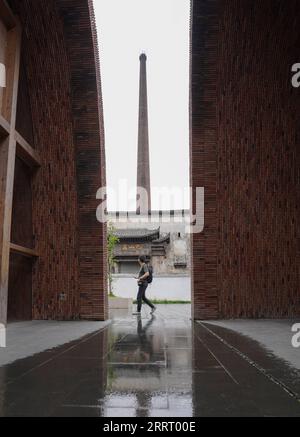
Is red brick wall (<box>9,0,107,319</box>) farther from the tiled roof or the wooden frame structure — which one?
the tiled roof

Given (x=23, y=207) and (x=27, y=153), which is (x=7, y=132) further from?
(x=23, y=207)

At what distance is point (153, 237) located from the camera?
31.5 metres

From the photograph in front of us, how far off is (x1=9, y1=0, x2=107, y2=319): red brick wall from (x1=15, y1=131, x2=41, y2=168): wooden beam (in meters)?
0.22

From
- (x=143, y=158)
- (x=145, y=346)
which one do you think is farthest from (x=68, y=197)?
(x=143, y=158)

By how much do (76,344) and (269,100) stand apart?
618 centimetres

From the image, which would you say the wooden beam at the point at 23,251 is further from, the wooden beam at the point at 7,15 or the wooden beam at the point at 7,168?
the wooden beam at the point at 7,15

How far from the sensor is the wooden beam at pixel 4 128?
740cm

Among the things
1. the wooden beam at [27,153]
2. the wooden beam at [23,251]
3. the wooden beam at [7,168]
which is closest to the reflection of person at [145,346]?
the wooden beam at [7,168]

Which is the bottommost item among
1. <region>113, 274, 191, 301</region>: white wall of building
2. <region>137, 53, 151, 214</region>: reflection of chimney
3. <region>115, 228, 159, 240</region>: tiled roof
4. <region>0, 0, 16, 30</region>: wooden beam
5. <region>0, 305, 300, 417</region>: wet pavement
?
<region>0, 305, 300, 417</region>: wet pavement

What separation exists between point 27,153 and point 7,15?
2506 millimetres

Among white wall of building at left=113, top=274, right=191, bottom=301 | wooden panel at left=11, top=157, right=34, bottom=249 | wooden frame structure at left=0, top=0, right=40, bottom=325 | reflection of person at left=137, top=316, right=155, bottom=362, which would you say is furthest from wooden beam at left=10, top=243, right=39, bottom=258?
white wall of building at left=113, top=274, right=191, bottom=301

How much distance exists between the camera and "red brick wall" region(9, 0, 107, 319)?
31.2 feet

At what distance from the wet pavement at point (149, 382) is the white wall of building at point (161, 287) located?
20.2m
